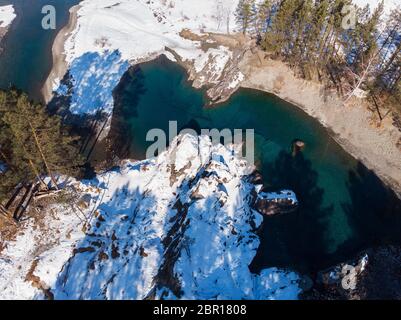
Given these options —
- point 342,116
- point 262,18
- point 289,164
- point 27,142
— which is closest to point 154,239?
point 27,142

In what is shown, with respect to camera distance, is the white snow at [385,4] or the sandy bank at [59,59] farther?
the white snow at [385,4]

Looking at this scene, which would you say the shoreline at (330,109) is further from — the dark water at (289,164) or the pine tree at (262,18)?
the pine tree at (262,18)

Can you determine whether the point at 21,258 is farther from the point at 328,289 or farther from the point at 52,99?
the point at 328,289

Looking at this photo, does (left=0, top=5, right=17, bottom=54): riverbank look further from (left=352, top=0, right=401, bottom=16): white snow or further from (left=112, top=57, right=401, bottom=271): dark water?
(left=352, top=0, right=401, bottom=16): white snow

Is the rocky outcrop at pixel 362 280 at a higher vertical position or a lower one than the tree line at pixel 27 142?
lower

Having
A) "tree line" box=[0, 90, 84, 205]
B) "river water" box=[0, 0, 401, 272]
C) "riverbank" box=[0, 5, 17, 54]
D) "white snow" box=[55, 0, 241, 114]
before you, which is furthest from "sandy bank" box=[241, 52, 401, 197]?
"riverbank" box=[0, 5, 17, 54]

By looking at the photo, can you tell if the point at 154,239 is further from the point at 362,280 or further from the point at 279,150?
the point at 362,280

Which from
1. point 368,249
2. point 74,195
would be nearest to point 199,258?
point 74,195

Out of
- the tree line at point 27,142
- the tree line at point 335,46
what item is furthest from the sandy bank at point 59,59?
the tree line at point 335,46

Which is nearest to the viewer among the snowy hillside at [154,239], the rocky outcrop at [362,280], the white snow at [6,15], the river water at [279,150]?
the snowy hillside at [154,239]
